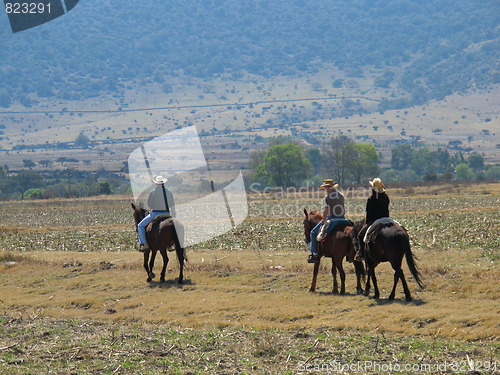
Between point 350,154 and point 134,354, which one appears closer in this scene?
point 134,354

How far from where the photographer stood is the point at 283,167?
120750 millimetres

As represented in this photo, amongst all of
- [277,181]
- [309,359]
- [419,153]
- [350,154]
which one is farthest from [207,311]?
[419,153]

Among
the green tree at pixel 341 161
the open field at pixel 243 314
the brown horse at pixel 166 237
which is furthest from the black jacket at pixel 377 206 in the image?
the green tree at pixel 341 161

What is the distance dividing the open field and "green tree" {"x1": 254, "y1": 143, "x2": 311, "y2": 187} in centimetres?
8881

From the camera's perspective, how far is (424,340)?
13.3 meters

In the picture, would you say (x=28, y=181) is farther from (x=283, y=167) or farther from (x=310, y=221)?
(x=310, y=221)

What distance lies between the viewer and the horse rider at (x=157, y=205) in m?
21.9

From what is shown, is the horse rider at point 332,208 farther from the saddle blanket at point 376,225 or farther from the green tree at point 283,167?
the green tree at point 283,167

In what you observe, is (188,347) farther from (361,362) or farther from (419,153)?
(419,153)

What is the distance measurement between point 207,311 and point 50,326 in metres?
3.76

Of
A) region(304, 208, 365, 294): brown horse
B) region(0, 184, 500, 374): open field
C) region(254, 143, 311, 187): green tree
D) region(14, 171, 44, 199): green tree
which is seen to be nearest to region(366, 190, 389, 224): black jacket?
region(304, 208, 365, 294): brown horse

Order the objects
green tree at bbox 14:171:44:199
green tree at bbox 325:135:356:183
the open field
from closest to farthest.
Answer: the open field, green tree at bbox 325:135:356:183, green tree at bbox 14:171:44:199

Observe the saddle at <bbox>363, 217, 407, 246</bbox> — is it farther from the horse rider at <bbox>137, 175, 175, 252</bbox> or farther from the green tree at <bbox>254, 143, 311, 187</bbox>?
the green tree at <bbox>254, 143, 311, 187</bbox>

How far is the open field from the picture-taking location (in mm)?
12383
